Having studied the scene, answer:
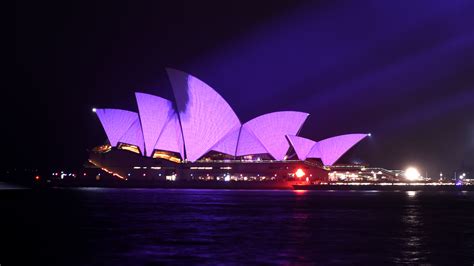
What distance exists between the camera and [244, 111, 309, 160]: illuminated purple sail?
3238 inches

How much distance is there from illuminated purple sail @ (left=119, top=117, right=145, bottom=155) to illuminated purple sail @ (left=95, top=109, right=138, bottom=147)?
1.47 feet

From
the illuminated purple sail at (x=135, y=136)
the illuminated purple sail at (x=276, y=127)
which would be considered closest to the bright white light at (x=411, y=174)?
the illuminated purple sail at (x=276, y=127)

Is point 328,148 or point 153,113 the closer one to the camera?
point 153,113

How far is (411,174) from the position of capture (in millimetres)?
122000

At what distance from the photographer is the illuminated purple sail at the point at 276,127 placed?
8225cm

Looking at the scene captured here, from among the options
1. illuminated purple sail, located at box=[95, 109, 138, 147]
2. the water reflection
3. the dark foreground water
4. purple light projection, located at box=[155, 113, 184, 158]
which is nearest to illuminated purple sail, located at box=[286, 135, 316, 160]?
purple light projection, located at box=[155, 113, 184, 158]

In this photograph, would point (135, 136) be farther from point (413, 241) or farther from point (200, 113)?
point (413, 241)

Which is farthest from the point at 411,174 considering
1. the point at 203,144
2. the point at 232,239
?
the point at 232,239

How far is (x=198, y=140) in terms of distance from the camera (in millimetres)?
82250

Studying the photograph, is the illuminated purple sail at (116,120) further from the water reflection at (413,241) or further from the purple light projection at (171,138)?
the water reflection at (413,241)

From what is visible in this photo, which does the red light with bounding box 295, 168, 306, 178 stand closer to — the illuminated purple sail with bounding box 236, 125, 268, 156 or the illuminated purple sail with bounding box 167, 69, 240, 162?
the illuminated purple sail with bounding box 236, 125, 268, 156

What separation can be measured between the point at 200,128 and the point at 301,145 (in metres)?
18.3

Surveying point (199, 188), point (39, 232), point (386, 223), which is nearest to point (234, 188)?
point (199, 188)

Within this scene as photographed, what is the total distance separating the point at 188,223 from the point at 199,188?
65.7 meters
